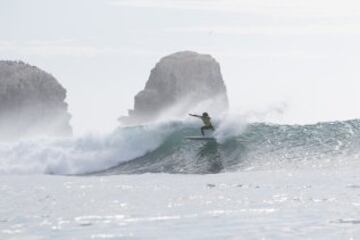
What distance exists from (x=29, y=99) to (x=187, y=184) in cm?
5871

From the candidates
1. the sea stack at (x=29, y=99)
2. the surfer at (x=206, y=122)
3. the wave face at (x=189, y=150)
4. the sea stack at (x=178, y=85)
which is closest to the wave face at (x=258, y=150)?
the wave face at (x=189, y=150)

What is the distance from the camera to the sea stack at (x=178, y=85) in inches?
2884

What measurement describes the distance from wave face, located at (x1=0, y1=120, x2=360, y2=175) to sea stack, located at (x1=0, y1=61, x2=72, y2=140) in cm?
4434

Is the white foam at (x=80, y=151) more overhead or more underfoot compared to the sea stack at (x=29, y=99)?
more underfoot

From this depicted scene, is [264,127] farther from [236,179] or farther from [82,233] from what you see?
[82,233]

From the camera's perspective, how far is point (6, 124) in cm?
7494

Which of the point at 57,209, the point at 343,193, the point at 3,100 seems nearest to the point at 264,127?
the point at 343,193

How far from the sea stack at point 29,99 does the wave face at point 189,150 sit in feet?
145

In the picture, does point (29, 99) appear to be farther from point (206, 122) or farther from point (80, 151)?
point (206, 122)

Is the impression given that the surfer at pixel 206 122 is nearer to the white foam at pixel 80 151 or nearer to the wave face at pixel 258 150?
the wave face at pixel 258 150

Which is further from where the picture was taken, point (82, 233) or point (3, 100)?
point (3, 100)

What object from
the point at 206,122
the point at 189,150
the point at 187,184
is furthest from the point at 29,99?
the point at 187,184

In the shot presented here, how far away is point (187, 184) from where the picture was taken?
19.3 m

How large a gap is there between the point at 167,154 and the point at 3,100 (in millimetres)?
51510
